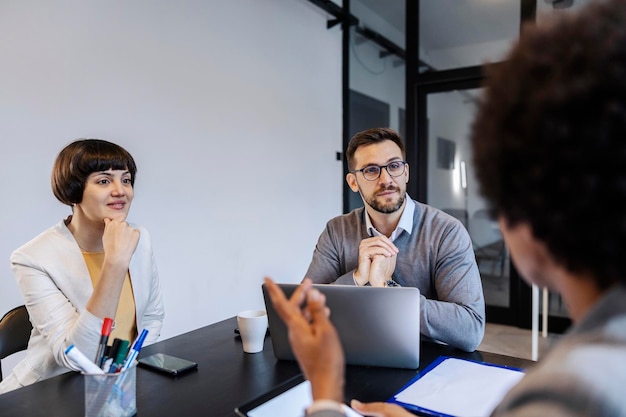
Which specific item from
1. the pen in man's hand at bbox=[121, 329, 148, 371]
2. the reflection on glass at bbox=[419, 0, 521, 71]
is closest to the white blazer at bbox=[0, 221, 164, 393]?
the pen in man's hand at bbox=[121, 329, 148, 371]

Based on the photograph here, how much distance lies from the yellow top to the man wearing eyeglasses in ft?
2.10

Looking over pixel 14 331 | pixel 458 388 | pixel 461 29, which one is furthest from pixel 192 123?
pixel 461 29

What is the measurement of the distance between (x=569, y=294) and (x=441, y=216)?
3.81ft

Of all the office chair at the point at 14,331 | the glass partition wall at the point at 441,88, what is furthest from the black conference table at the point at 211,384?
the glass partition wall at the point at 441,88

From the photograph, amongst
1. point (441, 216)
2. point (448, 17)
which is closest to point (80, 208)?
point (441, 216)

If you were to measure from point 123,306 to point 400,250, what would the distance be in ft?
3.22

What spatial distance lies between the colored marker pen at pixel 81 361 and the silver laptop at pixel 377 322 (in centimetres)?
43

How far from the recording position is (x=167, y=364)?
3.62 feet

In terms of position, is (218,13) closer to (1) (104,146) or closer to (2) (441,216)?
(1) (104,146)

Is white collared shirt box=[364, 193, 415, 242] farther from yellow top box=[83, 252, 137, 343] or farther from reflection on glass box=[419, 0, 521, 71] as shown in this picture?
reflection on glass box=[419, 0, 521, 71]

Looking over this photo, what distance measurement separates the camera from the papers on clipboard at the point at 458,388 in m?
0.84

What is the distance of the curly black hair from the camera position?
14.1 inches

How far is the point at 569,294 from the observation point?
0.46 meters

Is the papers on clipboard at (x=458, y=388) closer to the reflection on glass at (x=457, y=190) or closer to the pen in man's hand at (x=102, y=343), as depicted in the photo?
the pen in man's hand at (x=102, y=343)
